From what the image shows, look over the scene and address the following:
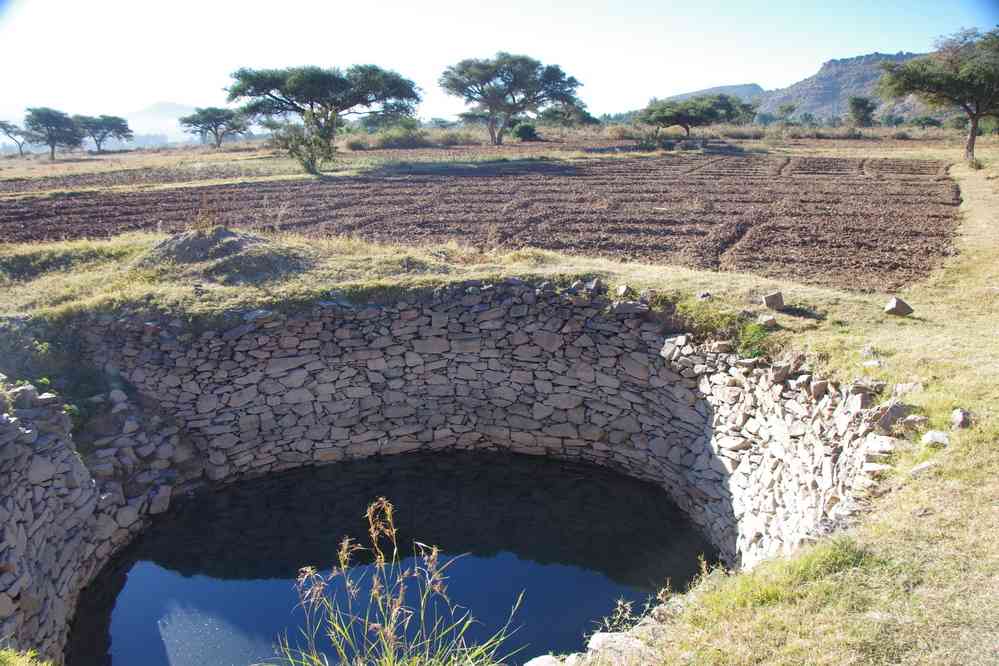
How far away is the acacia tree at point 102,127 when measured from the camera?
57438mm

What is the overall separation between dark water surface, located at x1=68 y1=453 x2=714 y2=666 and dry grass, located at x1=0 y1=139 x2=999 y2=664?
2319 mm

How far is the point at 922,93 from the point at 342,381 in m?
29.4

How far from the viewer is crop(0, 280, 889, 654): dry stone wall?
7.79 meters

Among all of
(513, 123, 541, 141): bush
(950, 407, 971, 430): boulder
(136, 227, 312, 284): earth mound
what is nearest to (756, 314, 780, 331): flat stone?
(950, 407, 971, 430): boulder

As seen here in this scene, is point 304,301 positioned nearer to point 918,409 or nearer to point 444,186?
point 918,409

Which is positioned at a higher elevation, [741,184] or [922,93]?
[922,93]

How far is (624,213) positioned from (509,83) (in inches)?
1223

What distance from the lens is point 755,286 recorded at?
902 cm

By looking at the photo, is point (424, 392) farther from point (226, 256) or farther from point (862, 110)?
point (862, 110)

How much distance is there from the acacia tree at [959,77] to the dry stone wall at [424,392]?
2450 centimetres

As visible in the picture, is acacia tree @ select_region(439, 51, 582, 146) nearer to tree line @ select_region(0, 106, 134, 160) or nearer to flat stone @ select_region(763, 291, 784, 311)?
tree line @ select_region(0, 106, 134, 160)

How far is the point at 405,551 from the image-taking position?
24.9 feet

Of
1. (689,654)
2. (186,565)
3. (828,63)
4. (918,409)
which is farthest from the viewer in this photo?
(828,63)

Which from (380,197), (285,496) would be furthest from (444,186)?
(285,496)
